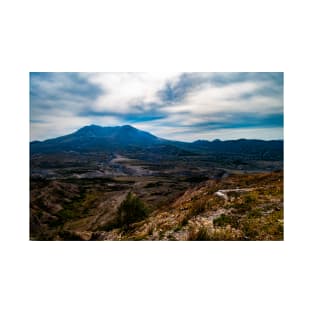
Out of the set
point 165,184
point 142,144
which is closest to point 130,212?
point 142,144

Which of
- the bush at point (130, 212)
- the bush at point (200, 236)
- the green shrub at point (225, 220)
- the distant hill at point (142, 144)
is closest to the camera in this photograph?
the bush at point (200, 236)

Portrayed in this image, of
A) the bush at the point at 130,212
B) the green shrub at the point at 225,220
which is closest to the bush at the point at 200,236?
the green shrub at the point at 225,220

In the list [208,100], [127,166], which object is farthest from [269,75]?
[127,166]

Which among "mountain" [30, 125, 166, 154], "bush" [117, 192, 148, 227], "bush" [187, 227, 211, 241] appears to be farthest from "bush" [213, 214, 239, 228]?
"mountain" [30, 125, 166, 154]

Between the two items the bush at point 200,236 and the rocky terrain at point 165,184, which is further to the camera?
the rocky terrain at point 165,184

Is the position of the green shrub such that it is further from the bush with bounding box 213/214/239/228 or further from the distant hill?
the distant hill

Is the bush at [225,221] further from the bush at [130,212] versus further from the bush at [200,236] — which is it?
the bush at [130,212]
